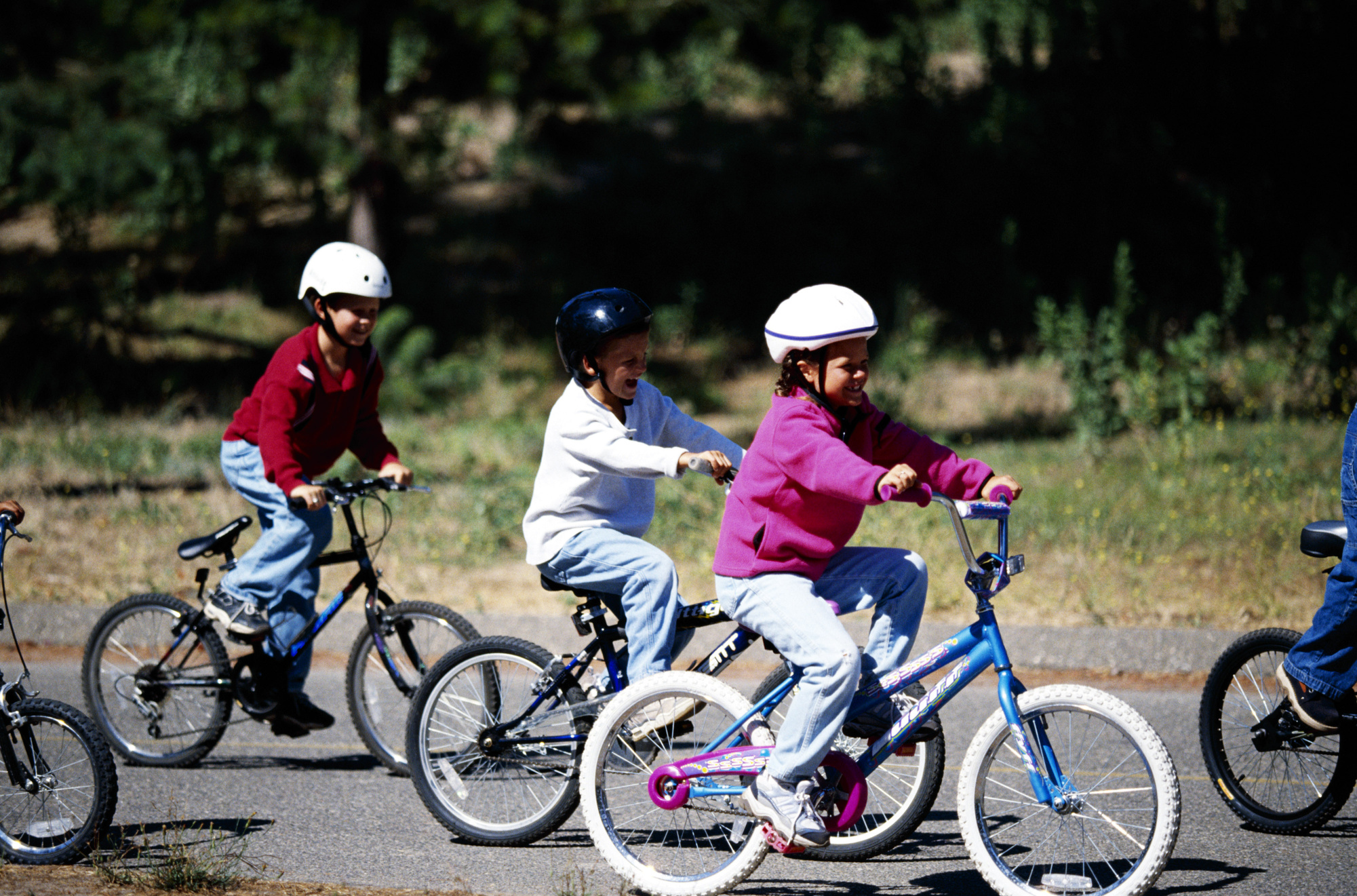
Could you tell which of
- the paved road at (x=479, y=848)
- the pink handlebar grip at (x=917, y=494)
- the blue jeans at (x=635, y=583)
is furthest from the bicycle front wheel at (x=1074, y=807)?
the blue jeans at (x=635, y=583)

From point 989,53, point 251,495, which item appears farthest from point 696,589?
point 989,53

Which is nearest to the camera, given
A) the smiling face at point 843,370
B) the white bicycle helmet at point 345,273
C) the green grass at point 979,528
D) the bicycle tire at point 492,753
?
the smiling face at point 843,370

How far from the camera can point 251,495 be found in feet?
18.1

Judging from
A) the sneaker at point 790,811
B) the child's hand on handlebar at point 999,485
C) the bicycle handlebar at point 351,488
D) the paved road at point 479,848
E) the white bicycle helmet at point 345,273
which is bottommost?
the paved road at point 479,848

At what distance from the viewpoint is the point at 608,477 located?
4465 millimetres

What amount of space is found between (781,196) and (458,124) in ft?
21.9

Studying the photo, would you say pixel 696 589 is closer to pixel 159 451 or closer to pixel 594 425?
pixel 594 425

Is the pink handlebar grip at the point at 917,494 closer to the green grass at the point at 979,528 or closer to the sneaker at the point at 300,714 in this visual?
the sneaker at the point at 300,714

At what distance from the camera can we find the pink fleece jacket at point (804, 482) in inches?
150

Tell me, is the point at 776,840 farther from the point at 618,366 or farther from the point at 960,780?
the point at 618,366

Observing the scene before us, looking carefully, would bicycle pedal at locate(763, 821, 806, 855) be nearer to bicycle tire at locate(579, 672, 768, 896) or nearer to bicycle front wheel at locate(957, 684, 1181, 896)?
bicycle tire at locate(579, 672, 768, 896)

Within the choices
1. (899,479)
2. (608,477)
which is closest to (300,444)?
(608,477)

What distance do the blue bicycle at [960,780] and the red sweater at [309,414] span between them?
1846 mm

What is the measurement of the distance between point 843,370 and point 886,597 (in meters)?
0.74
